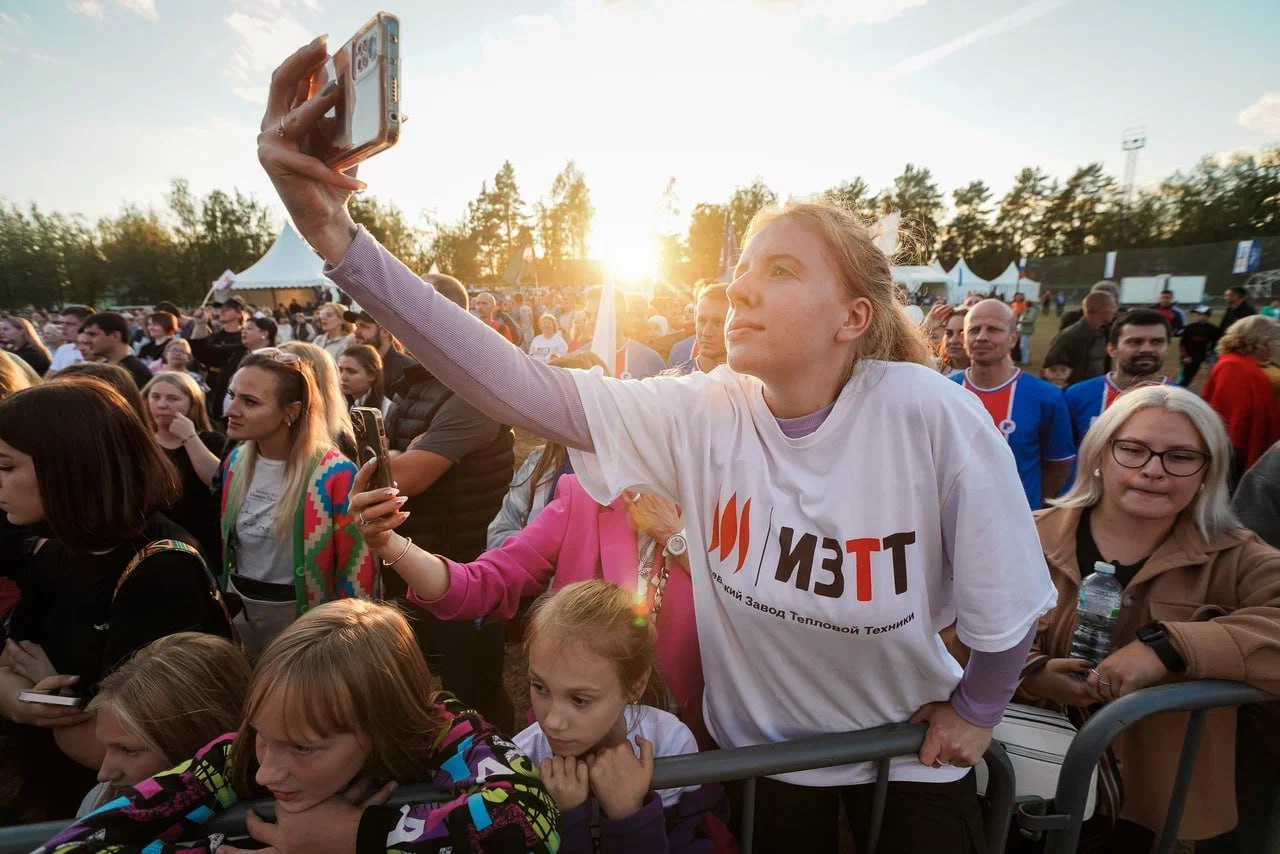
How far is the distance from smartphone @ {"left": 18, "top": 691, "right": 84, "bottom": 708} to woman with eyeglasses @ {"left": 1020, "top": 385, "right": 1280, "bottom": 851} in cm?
297

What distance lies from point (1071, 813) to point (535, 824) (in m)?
1.42

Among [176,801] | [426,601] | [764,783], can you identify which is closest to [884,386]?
[764,783]

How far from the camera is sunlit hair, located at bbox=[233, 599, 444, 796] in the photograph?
1.43m

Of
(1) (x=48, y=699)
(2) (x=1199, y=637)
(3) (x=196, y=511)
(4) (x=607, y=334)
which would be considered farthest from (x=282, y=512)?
(4) (x=607, y=334)

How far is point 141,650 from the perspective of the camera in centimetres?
180

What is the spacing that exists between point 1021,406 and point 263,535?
4.32 metres

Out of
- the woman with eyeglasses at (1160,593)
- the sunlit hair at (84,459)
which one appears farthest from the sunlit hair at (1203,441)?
the sunlit hair at (84,459)

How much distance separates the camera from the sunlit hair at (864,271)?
1458 mm

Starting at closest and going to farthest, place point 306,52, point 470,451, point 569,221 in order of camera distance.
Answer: point 306,52 → point 470,451 → point 569,221

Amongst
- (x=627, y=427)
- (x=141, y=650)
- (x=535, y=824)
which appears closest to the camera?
(x=535, y=824)

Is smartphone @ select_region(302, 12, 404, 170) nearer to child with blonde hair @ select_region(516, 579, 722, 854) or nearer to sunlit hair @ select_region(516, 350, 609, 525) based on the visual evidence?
child with blonde hair @ select_region(516, 579, 722, 854)

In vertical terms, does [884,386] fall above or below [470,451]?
above

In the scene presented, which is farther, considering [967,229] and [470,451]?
[967,229]

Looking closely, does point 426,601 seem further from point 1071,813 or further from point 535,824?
point 1071,813
